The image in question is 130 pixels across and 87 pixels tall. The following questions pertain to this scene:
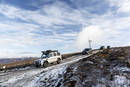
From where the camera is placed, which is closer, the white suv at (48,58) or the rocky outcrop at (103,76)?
the rocky outcrop at (103,76)

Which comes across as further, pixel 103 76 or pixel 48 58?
pixel 48 58

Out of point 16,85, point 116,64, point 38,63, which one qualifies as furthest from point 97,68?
point 38,63

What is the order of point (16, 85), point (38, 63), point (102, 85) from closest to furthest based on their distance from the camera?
point (102, 85)
point (16, 85)
point (38, 63)

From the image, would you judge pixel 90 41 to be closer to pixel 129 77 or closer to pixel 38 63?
pixel 38 63

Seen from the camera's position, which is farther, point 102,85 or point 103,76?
point 103,76

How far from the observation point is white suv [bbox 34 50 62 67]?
21.7m

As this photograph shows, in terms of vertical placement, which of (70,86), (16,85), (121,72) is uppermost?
(121,72)

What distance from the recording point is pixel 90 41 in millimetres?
68750

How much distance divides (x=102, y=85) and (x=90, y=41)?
61991mm

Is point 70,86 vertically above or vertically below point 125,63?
below

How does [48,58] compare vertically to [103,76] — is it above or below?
above

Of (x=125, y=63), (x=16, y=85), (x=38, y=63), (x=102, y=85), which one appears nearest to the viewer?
(x=102, y=85)

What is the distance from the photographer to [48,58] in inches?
885

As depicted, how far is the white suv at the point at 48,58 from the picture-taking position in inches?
854
